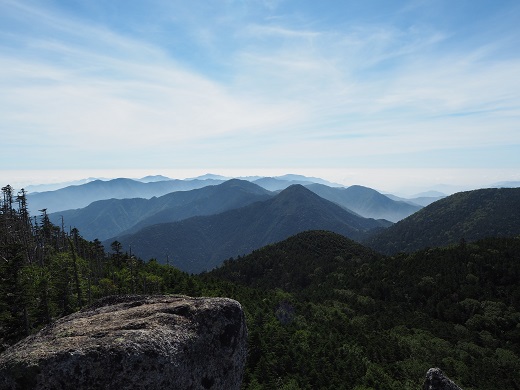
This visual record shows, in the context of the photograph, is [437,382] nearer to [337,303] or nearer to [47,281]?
[47,281]

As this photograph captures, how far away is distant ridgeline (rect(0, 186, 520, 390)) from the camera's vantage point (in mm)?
51969

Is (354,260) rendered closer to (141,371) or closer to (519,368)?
(519,368)

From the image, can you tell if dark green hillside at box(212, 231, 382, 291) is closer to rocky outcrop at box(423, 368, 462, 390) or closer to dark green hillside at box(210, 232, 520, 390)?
dark green hillside at box(210, 232, 520, 390)

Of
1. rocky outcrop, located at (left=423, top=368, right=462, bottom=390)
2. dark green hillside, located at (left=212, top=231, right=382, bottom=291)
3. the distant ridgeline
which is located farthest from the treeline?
dark green hillside, located at (left=212, top=231, right=382, bottom=291)

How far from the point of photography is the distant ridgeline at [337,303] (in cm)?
5197

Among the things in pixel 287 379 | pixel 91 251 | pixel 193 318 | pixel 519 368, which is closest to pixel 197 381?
pixel 193 318

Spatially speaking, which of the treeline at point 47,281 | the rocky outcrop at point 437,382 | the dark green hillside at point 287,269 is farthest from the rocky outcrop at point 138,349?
the dark green hillside at point 287,269

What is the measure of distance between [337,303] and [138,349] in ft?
382

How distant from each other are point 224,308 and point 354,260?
182 meters

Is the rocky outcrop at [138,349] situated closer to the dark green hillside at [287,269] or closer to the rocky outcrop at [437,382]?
the rocky outcrop at [437,382]

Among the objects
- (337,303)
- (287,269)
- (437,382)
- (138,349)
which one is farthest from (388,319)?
(138,349)

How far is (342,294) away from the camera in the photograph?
133m

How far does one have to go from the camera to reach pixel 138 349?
13422 mm

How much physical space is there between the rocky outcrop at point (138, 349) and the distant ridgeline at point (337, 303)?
1274 inches
